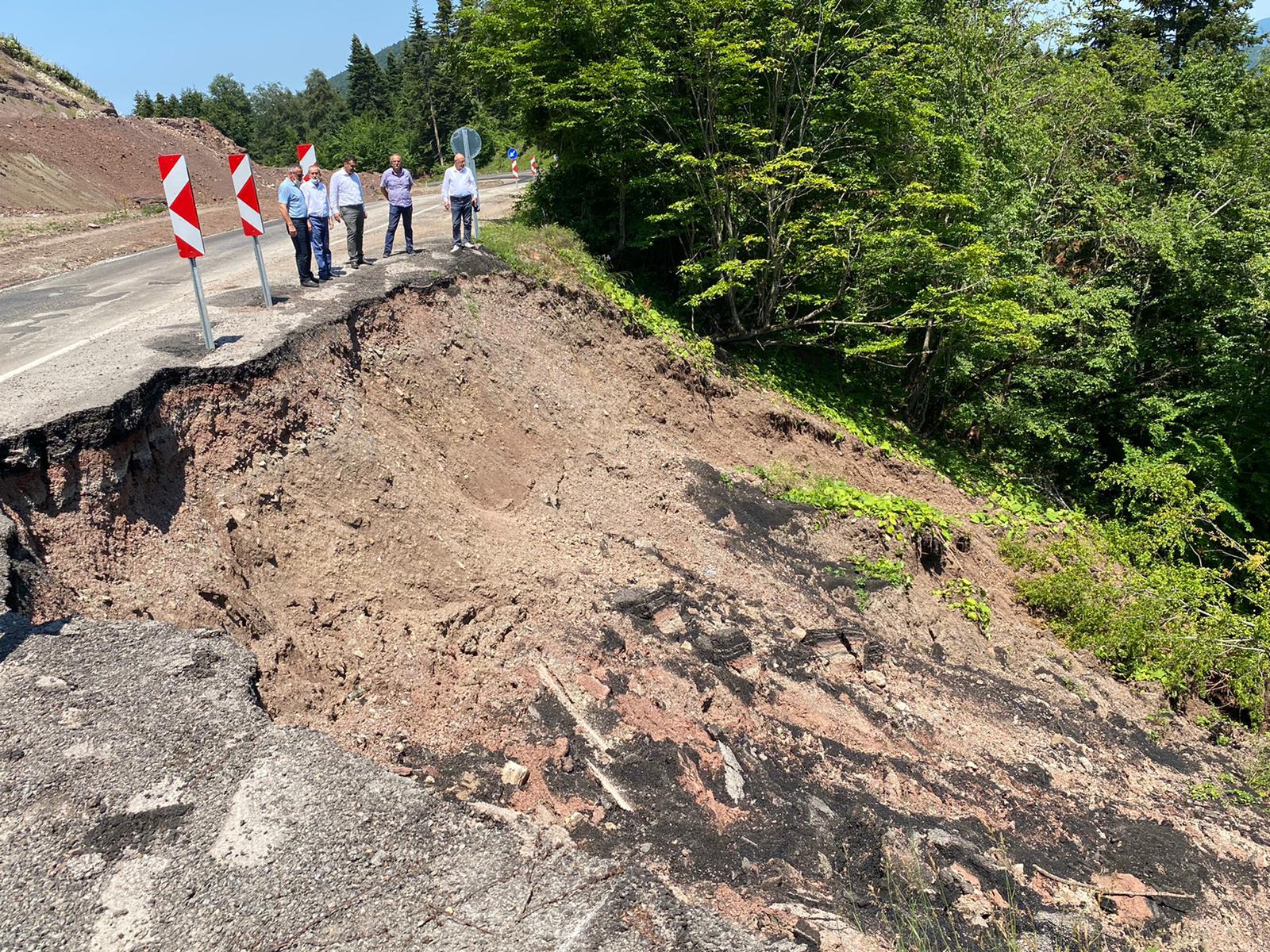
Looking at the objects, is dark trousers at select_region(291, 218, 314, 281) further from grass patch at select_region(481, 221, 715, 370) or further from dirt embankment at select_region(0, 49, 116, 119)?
dirt embankment at select_region(0, 49, 116, 119)

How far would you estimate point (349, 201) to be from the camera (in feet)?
32.9

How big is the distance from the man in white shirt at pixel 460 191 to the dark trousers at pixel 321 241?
2.23 m

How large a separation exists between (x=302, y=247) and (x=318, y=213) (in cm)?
47

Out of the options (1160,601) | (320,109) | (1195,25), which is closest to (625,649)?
(1160,601)

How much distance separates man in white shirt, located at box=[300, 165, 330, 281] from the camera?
364 inches

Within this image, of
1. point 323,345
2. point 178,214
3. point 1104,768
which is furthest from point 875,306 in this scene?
point 178,214

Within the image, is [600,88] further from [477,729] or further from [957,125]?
[477,729]

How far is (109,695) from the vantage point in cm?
393

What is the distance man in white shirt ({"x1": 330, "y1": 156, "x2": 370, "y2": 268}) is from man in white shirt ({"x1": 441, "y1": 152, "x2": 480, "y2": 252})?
57.0 inches

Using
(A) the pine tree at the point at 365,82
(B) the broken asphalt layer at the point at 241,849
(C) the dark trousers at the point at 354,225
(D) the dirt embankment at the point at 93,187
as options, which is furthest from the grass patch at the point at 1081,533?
(A) the pine tree at the point at 365,82

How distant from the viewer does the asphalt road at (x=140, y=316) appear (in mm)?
6176

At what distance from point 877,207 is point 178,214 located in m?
10.7

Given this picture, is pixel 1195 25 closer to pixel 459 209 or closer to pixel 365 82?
pixel 459 209

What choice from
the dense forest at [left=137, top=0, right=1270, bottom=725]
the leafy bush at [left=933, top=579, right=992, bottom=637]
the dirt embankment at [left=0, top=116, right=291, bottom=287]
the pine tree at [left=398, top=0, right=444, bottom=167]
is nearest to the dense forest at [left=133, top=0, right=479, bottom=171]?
the pine tree at [left=398, top=0, right=444, bottom=167]
